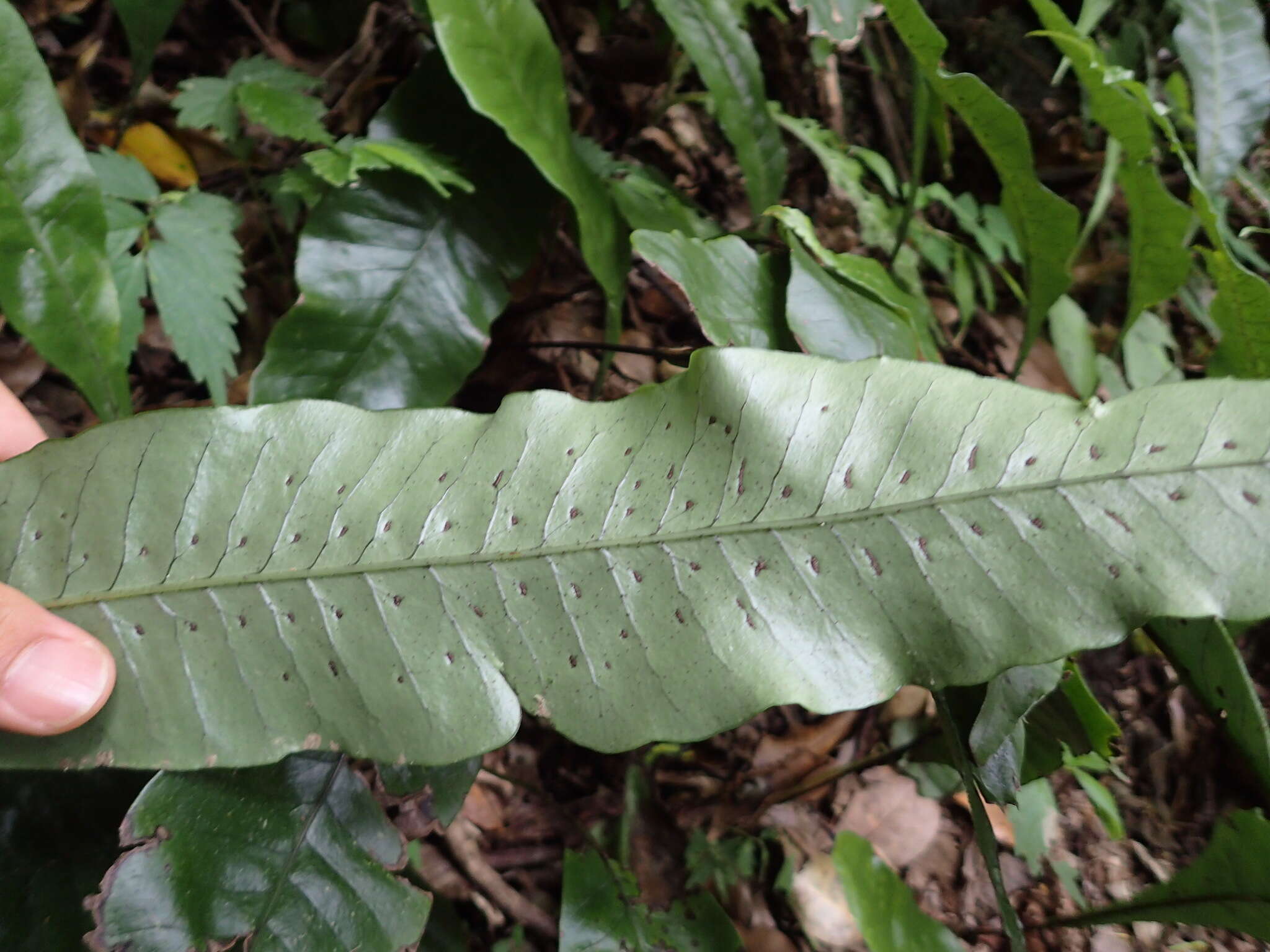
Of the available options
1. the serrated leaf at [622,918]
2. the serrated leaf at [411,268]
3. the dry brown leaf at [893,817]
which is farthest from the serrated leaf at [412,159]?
the dry brown leaf at [893,817]

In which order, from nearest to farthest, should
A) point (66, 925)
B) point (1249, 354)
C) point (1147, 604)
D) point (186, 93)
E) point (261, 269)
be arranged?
point (1147, 604) → point (66, 925) → point (1249, 354) → point (186, 93) → point (261, 269)

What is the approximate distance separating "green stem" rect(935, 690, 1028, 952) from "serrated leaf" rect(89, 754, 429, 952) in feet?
1.52

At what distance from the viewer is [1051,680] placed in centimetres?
55

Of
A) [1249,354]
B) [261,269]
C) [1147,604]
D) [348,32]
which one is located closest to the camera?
[1147,604]

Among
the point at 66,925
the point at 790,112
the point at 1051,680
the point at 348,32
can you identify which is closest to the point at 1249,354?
the point at 1051,680

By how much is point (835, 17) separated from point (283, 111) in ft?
2.11

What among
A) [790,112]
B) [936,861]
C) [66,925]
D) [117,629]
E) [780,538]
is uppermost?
[790,112]

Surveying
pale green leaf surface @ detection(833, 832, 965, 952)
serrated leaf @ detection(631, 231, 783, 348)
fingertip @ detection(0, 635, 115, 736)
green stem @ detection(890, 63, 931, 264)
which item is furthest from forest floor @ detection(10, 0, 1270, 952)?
fingertip @ detection(0, 635, 115, 736)

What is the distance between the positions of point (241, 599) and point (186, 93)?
29.9 inches

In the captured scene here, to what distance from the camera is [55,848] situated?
0.61m

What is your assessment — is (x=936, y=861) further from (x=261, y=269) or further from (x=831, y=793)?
(x=261, y=269)

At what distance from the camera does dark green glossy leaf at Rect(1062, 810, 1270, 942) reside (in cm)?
69

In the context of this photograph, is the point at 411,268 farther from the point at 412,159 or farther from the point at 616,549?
the point at 616,549

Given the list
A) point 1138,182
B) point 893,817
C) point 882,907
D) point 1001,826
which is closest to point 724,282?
point 1138,182
